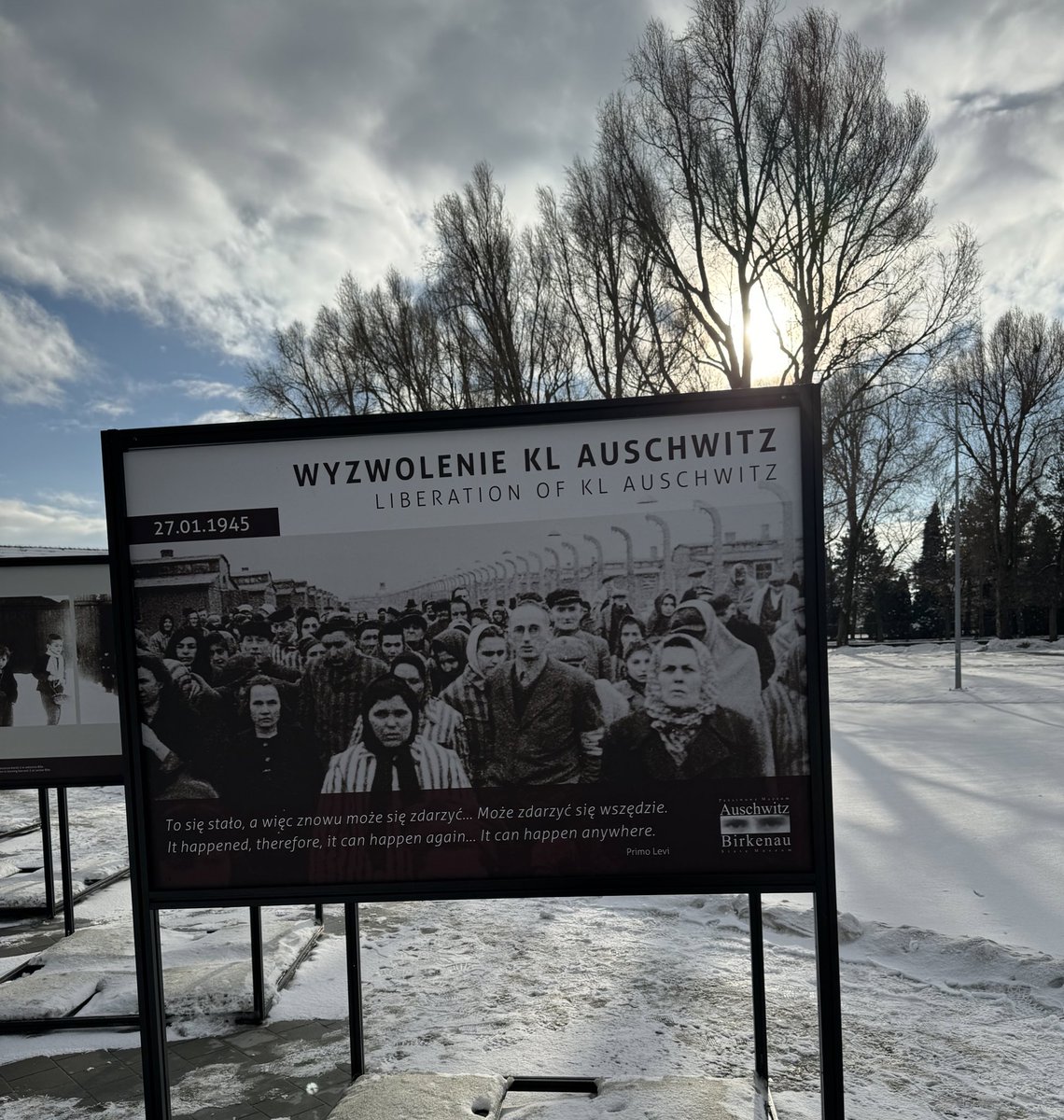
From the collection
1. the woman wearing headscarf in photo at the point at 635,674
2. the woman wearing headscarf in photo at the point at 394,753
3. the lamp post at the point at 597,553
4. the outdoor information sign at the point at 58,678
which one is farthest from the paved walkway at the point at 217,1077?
the lamp post at the point at 597,553

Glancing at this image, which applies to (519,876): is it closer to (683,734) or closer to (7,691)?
(683,734)

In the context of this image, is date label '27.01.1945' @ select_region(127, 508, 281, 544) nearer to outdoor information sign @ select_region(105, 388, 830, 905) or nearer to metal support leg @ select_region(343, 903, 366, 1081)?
outdoor information sign @ select_region(105, 388, 830, 905)

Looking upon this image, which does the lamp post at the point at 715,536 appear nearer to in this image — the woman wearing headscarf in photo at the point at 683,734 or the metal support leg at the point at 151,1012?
the woman wearing headscarf in photo at the point at 683,734

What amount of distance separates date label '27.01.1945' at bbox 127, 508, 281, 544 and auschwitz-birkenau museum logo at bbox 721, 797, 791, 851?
156cm

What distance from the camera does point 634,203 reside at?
57.1 feet

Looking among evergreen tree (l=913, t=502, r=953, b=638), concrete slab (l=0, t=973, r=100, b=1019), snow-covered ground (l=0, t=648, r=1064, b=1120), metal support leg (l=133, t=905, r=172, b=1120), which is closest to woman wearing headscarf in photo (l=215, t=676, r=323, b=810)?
metal support leg (l=133, t=905, r=172, b=1120)

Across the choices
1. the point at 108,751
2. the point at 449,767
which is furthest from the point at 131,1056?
the point at 449,767

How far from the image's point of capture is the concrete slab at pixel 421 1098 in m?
2.80

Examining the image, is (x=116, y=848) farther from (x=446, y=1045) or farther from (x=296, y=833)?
(x=296, y=833)

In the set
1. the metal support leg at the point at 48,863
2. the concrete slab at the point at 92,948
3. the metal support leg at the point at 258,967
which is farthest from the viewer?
the metal support leg at the point at 48,863

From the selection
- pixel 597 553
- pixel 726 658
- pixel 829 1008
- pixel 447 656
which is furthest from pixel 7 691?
pixel 829 1008

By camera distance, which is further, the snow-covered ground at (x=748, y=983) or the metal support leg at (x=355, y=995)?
the snow-covered ground at (x=748, y=983)

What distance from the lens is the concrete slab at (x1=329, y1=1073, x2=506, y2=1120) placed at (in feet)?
9.20

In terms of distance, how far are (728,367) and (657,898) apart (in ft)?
45.6
